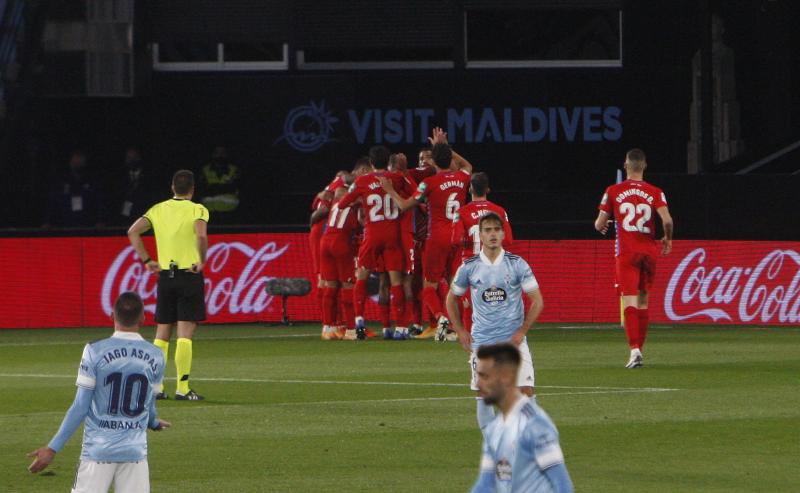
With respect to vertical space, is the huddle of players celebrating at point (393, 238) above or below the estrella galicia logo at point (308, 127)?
below

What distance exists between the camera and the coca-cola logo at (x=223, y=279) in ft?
91.1

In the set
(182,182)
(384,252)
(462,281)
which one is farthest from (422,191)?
(462,281)

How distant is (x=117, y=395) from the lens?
8984 mm

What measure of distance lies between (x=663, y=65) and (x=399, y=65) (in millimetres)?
4966

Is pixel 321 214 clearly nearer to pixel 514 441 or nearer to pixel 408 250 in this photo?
pixel 408 250

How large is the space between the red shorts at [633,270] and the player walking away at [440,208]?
12.1 ft

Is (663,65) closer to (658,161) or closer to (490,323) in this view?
(658,161)

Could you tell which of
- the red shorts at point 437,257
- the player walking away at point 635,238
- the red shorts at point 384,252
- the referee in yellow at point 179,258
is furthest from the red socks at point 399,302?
the referee in yellow at point 179,258

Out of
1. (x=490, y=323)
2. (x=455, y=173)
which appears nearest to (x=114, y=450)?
(x=490, y=323)

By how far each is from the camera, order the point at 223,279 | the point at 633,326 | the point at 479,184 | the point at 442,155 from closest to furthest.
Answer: the point at 479,184, the point at 633,326, the point at 442,155, the point at 223,279

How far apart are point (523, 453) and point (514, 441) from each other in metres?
0.06

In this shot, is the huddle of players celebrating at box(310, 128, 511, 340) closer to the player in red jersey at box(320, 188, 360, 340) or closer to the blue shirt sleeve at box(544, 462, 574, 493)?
the player in red jersey at box(320, 188, 360, 340)

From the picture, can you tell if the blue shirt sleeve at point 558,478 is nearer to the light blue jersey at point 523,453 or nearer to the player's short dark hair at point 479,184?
the light blue jersey at point 523,453

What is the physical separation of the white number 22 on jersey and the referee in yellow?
5318 mm
